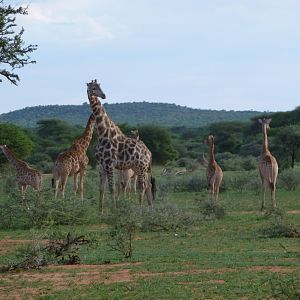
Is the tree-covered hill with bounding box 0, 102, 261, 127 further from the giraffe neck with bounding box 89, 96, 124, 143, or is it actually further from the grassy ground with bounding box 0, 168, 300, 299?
the grassy ground with bounding box 0, 168, 300, 299

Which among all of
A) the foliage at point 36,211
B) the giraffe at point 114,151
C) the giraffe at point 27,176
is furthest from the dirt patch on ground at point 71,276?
the giraffe at point 27,176

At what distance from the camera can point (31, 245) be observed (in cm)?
1095

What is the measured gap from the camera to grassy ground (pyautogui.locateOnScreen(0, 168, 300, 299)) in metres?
8.70

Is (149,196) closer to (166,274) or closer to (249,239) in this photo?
(249,239)

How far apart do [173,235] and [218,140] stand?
40971mm

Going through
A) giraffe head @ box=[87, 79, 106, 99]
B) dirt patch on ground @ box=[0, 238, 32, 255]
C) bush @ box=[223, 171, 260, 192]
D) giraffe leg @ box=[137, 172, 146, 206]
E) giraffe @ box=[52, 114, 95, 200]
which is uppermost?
giraffe head @ box=[87, 79, 106, 99]

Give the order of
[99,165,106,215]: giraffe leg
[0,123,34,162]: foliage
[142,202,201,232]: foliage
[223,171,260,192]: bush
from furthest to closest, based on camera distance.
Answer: [0,123,34,162]: foliage, [223,171,260,192]: bush, [99,165,106,215]: giraffe leg, [142,202,201,232]: foliage

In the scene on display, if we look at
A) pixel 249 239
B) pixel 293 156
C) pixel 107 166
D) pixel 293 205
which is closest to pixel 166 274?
pixel 249 239

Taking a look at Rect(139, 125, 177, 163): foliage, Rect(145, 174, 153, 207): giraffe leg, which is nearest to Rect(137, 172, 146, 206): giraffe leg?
Rect(145, 174, 153, 207): giraffe leg

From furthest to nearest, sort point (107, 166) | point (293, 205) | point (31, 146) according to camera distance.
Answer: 1. point (31, 146)
2. point (293, 205)
3. point (107, 166)

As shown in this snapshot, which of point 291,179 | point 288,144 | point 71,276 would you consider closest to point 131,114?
point 288,144

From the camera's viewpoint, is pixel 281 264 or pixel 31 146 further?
pixel 31 146

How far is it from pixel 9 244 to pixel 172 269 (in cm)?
433

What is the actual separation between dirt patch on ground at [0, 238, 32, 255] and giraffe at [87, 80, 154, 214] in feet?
13.6
